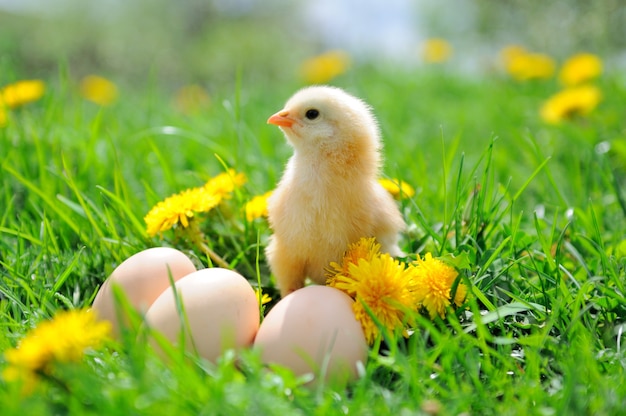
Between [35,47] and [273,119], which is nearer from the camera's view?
[273,119]

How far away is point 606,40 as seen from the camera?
19.7 feet

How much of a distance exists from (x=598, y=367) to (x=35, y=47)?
11.3 meters

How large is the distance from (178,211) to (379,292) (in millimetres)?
625

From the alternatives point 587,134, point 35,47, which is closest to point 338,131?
point 587,134

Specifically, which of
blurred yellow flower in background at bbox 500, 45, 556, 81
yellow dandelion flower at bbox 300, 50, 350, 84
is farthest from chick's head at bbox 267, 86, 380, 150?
blurred yellow flower in background at bbox 500, 45, 556, 81

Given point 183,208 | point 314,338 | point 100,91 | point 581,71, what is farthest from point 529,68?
point 314,338

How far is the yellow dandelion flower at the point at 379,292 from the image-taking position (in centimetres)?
135

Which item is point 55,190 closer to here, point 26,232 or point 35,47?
point 26,232

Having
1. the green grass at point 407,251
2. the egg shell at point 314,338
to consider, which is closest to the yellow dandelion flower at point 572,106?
the green grass at point 407,251

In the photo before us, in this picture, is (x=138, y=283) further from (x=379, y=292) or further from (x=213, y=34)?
(x=213, y=34)

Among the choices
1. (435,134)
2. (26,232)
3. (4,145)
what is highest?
(4,145)

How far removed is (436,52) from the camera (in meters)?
5.71

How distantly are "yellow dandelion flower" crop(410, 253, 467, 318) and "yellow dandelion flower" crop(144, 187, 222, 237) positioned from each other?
0.63 metres

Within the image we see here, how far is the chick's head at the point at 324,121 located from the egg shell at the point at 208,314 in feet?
1.35
